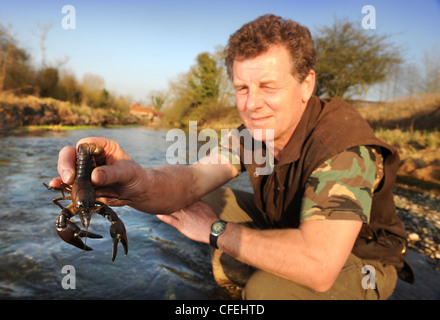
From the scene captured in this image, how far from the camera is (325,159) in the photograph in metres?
2.05

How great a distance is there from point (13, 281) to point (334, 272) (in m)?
2.99

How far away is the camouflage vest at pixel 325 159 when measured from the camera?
211 centimetres

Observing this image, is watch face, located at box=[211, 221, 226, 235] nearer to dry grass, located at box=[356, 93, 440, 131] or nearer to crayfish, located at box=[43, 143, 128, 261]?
crayfish, located at box=[43, 143, 128, 261]

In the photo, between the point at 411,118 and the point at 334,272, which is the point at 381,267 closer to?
the point at 334,272

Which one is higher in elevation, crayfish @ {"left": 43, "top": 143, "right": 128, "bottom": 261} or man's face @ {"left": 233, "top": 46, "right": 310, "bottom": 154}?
man's face @ {"left": 233, "top": 46, "right": 310, "bottom": 154}

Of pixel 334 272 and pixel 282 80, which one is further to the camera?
pixel 282 80

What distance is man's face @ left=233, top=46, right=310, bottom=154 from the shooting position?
2367 millimetres

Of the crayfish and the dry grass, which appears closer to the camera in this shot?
the crayfish

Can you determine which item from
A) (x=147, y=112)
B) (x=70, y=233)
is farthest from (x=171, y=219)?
(x=147, y=112)

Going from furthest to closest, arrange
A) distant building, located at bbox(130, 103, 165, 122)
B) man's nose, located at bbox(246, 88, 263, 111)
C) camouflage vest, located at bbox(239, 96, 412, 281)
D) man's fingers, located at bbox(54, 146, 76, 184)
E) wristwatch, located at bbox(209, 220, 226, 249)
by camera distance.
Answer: distant building, located at bbox(130, 103, 165, 122) → man's nose, located at bbox(246, 88, 263, 111) → wristwatch, located at bbox(209, 220, 226, 249) → camouflage vest, located at bbox(239, 96, 412, 281) → man's fingers, located at bbox(54, 146, 76, 184)

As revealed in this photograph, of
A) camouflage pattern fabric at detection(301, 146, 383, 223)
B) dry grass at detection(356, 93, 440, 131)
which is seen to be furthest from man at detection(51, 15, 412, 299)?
dry grass at detection(356, 93, 440, 131)

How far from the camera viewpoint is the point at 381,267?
7.92 feet

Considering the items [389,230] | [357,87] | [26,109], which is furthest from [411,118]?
[26,109]

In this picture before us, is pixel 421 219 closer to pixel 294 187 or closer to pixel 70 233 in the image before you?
pixel 294 187
